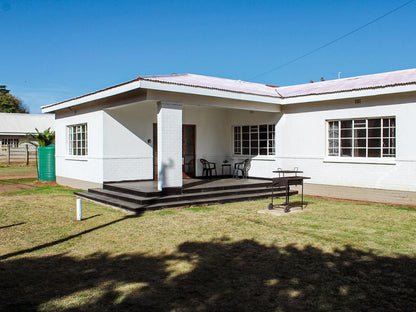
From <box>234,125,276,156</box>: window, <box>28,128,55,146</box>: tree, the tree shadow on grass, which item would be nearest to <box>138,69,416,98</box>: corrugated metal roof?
<box>234,125,276,156</box>: window

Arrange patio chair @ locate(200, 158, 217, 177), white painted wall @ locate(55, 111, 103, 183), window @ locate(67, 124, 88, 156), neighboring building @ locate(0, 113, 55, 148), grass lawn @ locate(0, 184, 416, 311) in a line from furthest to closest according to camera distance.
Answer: neighboring building @ locate(0, 113, 55, 148) → patio chair @ locate(200, 158, 217, 177) → window @ locate(67, 124, 88, 156) → white painted wall @ locate(55, 111, 103, 183) → grass lawn @ locate(0, 184, 416, 311)

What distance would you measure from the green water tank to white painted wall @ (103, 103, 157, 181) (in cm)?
538

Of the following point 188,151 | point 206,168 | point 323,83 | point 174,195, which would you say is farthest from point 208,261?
point 323,83

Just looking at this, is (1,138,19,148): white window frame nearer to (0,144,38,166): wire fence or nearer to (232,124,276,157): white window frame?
(0,144,38,166): wire fence

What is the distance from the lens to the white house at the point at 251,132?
10.3 m

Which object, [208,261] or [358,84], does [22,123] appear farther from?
[208,261]

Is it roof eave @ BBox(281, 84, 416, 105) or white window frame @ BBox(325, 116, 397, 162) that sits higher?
roof eave @ BBox(281, 84, 416, 105)

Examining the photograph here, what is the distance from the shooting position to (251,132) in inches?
577

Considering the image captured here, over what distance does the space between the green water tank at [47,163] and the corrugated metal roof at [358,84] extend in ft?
34.2

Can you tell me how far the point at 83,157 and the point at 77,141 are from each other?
3.53 feet

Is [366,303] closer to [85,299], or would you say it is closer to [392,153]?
[85,299]

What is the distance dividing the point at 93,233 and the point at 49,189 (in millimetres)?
7940

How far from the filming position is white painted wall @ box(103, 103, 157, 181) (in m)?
12.5

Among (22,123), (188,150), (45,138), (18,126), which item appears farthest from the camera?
(22,123)
